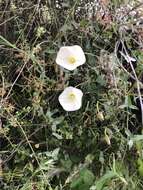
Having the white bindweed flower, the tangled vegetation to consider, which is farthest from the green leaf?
the white bindweed flower

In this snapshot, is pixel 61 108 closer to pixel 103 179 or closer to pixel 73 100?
pixel 73 100

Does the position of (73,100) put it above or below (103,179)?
above

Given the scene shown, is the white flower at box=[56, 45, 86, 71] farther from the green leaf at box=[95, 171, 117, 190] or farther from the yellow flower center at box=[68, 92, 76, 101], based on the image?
the green leaf at box=[95, 171, 117, 190]

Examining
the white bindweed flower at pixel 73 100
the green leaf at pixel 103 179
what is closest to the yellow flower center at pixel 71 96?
the white bindweed flower at pixel 73 100

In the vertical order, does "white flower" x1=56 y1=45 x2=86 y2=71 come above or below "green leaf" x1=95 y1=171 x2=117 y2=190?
above

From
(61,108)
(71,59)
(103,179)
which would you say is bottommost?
(103,179)

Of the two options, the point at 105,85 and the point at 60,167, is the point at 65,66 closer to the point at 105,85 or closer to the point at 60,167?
the point at 105,85

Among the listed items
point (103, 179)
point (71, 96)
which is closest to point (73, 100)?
point (71, 96)
